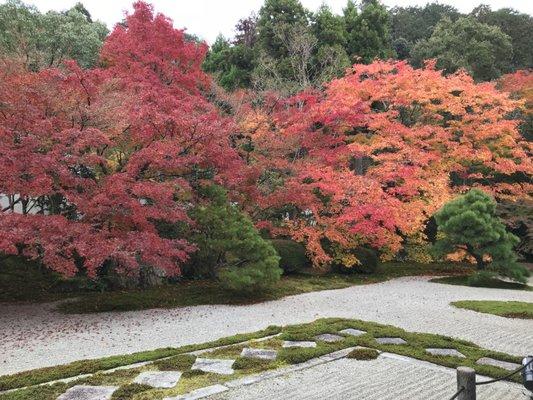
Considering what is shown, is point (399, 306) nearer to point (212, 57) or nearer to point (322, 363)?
point (322, 363)

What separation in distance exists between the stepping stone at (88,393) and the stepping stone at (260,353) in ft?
5.71

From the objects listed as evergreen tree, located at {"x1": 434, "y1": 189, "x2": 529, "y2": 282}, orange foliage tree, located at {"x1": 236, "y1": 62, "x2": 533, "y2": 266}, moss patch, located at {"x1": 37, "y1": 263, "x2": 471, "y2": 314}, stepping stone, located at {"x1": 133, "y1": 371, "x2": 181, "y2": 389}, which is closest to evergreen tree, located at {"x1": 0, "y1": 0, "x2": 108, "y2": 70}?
orange foliage tree, located at {"x1": 236, "y1": 62, "x2": 533, "y2": 266}

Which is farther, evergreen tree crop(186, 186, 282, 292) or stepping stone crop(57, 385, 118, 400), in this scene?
evergreen tree crop(186, 186, 282, 292)

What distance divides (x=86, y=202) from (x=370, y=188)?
7778 millimetres

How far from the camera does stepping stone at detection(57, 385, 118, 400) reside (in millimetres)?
4473

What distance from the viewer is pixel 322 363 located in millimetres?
5602

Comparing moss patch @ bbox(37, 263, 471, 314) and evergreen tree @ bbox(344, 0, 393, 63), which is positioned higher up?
evergreen tree @ bbox(344, 0, 393, 63)

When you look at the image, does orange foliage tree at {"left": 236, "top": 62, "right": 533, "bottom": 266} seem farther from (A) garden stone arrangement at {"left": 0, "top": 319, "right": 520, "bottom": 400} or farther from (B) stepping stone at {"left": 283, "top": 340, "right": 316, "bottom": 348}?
(B) stepping stone at {"left": 283, "top": 340, "right": 316, "bottom": 348}

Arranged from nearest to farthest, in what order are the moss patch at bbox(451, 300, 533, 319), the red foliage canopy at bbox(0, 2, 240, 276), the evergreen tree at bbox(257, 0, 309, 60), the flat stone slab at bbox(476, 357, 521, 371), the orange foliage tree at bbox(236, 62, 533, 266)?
the flat stone slab at bbox(476, 357, 521, 371)
the red foliage canopy at bbox(0, 2, 240, 276)
the moss patch at bbox(451, 300, 533, 319)
the orange foliage tree at bbox(236, 62, 533, 266)
the evergreen tree at bbox(257, 0, 309, 60)

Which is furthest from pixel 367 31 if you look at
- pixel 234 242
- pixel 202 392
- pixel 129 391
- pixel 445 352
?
pixel 129 391

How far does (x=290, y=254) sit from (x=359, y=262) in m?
2.17

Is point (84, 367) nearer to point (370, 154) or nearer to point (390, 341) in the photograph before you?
point (390, 341)

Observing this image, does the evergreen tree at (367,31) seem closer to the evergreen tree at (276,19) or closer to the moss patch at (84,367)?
the evergreen tree at (276,19)

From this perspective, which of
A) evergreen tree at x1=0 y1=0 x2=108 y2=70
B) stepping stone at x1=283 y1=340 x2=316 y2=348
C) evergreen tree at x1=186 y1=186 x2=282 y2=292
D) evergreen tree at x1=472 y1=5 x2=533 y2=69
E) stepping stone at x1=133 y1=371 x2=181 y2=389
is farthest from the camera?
evergreen tree at x1=472 y1=5 x2=533 y2=69
